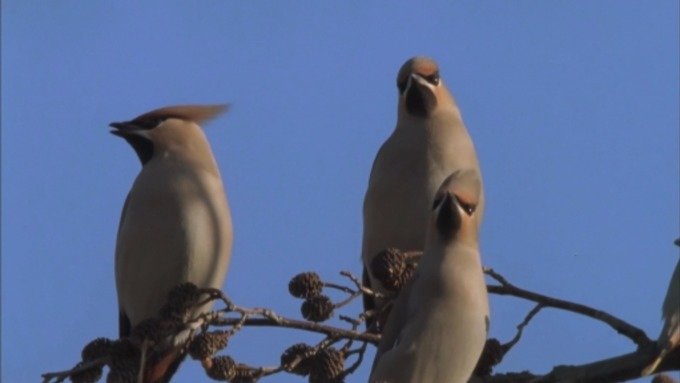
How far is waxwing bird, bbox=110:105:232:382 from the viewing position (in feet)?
17.3

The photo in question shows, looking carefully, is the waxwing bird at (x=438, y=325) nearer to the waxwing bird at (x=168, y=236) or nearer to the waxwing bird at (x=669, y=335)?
the waxwing bird at (x=669, y=335)

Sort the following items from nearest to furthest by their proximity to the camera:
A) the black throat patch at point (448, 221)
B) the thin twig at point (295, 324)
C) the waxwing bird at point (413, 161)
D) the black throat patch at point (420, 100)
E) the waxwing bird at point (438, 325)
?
the thin twig at point (295, 324), the waxwing bird at point (438, 325), the black throat patch at point (448, 221), the waxwing bird at point (413, 161), the black throat patch at point (420, 100)

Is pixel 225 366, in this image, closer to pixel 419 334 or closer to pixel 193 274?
pixel 419 334

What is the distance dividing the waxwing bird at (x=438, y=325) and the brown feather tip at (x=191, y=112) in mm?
1663

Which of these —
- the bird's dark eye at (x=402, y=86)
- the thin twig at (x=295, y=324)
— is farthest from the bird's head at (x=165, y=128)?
the thin twig at (x=295, y=324)

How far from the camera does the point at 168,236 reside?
17.3 ft

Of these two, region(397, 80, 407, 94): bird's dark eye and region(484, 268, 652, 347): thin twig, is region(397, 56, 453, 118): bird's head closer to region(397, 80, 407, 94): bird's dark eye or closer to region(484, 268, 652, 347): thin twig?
region(397, 80, 407, 94): bird's dark eye

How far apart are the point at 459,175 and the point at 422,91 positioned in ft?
2.61

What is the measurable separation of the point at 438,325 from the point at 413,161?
4.06 feet

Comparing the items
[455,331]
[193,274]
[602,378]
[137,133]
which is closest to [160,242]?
[193,274]

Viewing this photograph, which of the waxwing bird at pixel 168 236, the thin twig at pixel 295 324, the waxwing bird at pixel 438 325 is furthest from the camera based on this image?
the waxwing bird at pixel 168 236

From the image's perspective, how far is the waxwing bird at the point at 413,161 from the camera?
537 cm

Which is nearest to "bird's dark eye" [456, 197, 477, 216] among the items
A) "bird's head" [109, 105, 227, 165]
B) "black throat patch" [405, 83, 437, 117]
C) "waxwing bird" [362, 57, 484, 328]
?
"waxwing bird" [362, 57, 484, 328]

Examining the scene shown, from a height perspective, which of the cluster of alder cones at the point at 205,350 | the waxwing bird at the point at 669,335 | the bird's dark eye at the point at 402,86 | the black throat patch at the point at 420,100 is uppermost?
the bird's dark eye at the point at 402,86
